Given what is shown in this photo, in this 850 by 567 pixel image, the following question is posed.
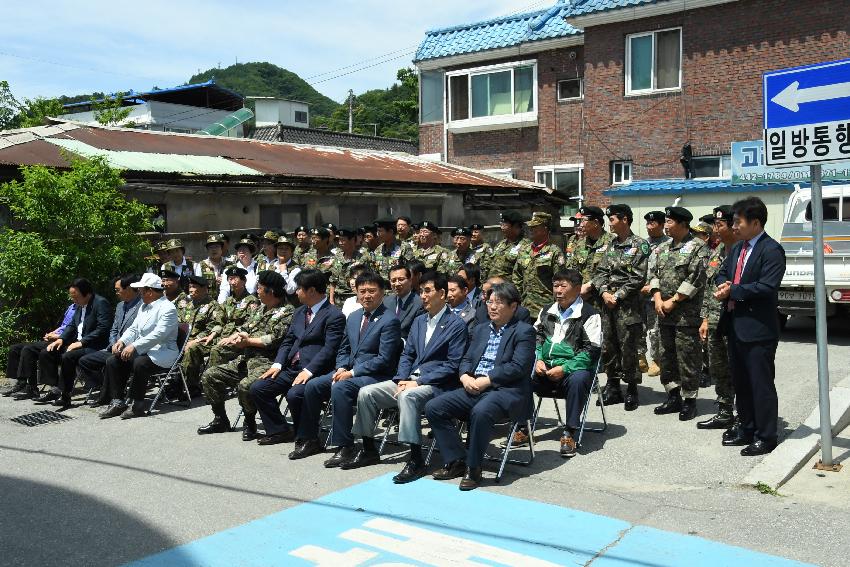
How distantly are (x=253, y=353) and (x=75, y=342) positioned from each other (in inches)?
118

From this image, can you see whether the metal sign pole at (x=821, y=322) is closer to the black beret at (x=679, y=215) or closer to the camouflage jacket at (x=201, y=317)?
the black beret at (x=679, y=215)

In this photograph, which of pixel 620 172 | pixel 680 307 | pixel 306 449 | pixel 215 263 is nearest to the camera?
pixel 306 449

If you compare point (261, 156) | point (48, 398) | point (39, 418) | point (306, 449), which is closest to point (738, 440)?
point (306, 449)

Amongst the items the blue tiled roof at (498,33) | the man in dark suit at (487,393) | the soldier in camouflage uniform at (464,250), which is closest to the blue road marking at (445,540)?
the man in dark suit at (487,393)

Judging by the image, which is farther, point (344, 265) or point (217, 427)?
point (344, 265)

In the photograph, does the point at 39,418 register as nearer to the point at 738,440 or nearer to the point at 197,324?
the point at 197,324

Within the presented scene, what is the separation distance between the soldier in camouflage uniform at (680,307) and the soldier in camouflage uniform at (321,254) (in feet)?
15.9

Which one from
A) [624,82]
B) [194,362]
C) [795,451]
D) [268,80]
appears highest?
[268,80]

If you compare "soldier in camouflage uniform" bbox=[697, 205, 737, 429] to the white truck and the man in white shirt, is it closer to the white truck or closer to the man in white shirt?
Result: the white truck

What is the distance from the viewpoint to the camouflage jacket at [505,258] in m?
9.72

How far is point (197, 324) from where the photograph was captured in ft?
31.1

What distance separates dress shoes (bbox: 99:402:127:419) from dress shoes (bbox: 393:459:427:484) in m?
4.09

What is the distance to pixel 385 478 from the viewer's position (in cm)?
636

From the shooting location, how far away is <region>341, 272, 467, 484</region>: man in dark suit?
648 centimetres
